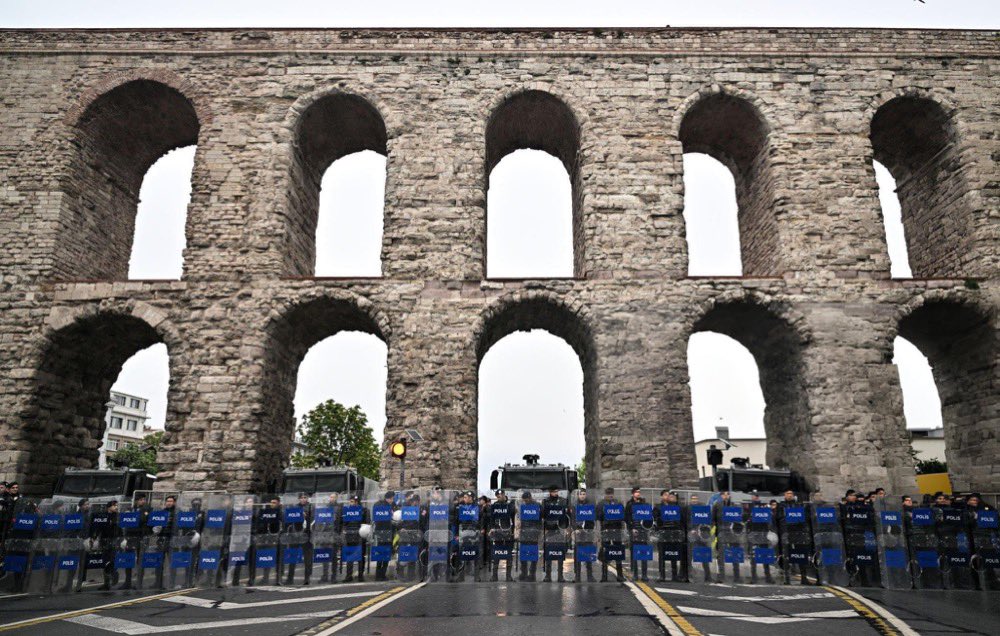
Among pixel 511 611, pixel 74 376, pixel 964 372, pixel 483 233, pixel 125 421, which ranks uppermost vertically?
pixel 125 421

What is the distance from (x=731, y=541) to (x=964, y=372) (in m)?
10.1

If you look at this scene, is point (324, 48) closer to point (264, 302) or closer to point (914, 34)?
point (264, 302)

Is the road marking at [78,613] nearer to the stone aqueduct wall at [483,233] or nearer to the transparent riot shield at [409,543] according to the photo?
the transparent riot shield at [409,543]

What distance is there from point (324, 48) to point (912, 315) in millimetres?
16369

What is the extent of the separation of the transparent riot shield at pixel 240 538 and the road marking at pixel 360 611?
9.49 ft

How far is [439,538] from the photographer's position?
10.7m

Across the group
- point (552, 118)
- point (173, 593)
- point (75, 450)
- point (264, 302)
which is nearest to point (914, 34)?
point (552, 118)

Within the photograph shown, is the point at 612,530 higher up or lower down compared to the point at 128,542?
higher up

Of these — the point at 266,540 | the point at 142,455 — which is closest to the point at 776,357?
the point at 266,540

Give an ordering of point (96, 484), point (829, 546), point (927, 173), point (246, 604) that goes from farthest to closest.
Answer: point (927, 173) → point (96, 484) → point (829, 546) → point (246, 604)

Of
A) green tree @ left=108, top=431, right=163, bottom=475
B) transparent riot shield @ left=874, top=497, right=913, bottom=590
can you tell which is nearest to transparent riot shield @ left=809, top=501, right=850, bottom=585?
transparent riot shield @ left=874, top=497, right=913, bottom=590

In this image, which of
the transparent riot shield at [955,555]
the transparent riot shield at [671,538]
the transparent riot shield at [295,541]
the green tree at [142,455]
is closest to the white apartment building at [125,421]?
the green tree at [142,455]

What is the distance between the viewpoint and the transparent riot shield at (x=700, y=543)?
10.5 meters

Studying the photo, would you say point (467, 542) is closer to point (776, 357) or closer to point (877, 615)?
point (877, 615)
